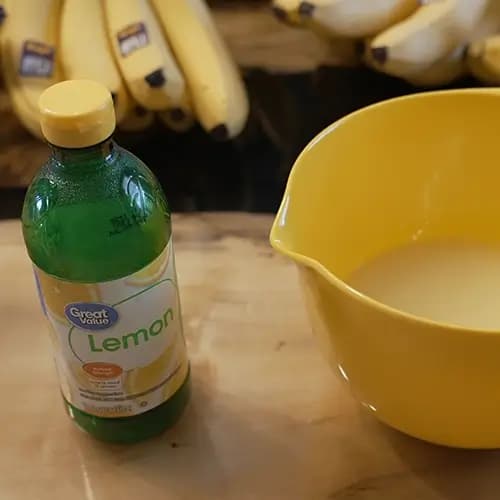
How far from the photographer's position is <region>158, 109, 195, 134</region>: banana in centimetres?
89

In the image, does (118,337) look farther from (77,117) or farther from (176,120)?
(176,120)

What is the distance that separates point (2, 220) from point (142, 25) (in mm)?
230

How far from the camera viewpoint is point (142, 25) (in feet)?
2.89

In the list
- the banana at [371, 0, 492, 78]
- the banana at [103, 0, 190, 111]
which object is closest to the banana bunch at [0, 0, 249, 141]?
the banana at [103, 0, 190, 111]

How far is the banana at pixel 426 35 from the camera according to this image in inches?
33.5

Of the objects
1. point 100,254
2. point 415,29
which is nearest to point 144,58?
point 415,29

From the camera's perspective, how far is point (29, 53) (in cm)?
89

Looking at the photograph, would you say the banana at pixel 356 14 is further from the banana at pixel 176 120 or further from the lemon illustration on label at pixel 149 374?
Result: the lemon illustration on label at pixel 149 374

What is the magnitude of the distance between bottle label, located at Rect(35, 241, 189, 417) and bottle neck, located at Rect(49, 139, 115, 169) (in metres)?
0.07

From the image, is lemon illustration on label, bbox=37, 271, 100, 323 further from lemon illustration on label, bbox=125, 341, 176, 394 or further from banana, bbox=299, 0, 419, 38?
banana, bbox=299, 0, 419, 38

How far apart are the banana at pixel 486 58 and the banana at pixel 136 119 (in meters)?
0.32

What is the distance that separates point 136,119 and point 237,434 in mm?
390

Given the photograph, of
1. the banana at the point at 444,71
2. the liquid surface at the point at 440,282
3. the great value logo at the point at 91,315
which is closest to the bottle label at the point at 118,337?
the great value logo at the point at 91,315

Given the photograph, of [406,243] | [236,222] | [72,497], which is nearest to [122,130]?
[236,222]
